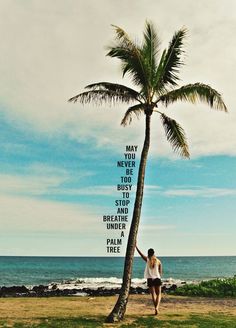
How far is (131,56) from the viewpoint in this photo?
14.9 m

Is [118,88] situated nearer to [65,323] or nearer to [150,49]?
[150,49]

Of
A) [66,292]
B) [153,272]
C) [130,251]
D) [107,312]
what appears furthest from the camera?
[66,292]

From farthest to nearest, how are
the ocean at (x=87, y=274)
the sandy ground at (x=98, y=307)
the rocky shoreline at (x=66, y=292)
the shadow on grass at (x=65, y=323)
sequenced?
the ocean at (x=87, y=274), the rocky shoreline at (x=66, y=292), the sandy ground at (x=98, y=307), the shadow on grass at (x=65, y=323)

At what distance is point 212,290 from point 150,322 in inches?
390

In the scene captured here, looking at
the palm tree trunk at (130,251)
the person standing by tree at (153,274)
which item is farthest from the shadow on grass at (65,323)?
the person standing by tree at (153,274)

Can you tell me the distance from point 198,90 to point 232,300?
10.5 meters

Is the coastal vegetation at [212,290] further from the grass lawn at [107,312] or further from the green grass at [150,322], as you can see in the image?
the green grass at [150,322]

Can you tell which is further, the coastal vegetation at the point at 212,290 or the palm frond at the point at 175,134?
the coastal vegetation at the point at 212,290

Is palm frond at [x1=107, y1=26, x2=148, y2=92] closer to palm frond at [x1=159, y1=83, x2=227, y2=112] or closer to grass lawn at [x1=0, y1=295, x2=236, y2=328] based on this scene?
palm frond at [x1=159, y1=83, x2=227, y2=112]

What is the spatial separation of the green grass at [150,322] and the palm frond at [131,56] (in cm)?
736

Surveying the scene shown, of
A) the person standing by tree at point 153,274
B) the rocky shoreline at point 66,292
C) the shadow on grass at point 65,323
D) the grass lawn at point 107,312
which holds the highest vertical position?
the person standing by tree at point 153,274

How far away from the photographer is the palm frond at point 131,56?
1476 centimetres

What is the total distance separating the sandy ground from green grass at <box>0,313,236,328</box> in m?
0.92

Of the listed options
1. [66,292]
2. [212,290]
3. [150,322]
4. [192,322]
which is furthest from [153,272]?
[66,292]
